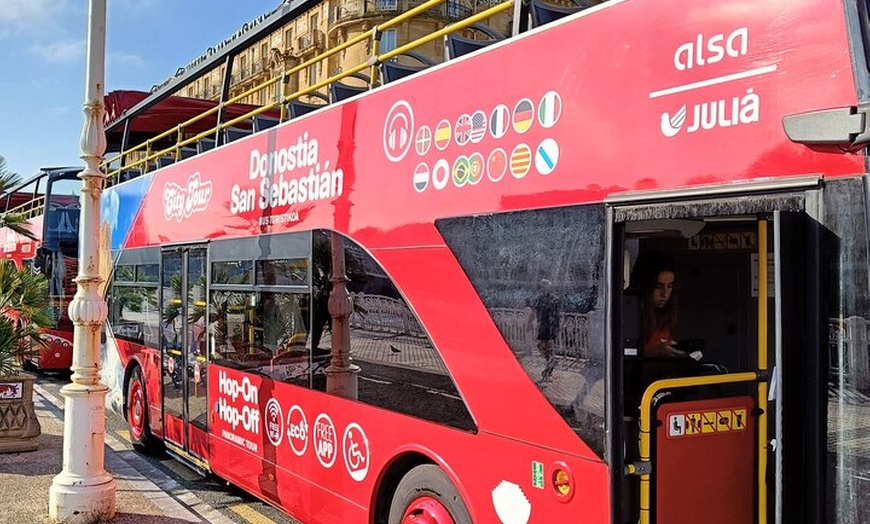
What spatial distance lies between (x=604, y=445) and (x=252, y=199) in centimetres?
431

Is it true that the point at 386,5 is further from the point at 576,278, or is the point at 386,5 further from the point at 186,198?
the point at 576,278

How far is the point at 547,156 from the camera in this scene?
148 inches

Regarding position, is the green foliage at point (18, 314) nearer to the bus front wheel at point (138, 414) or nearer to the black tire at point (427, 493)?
the bus front wheel at point (138, 414)

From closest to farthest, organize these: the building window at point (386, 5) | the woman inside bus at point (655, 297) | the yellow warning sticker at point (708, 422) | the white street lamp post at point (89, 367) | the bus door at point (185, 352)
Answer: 1. the yellow warning sticker at point (708, 422)
2. the woman inside bus at point (655, 297)
3. the white street lamp post at point (89, 367)
4. the bus door at point (185, 352)
5. the building window at point (386, 5)

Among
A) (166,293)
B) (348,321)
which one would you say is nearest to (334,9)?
(166,293)

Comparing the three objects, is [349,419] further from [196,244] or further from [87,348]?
[196,244]

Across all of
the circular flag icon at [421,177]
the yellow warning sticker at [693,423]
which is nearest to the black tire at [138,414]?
the circular flag icon at [421,177]

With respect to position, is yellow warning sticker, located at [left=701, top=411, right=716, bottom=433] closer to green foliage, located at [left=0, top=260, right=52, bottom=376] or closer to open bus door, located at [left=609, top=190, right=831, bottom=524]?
open bus door, located at [left=609, top=190, right=831, bottom=524]

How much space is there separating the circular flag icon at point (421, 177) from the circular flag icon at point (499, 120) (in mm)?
595

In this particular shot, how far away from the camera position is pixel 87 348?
6.79 m

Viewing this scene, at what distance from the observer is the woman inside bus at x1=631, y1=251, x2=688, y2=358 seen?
4.14 meters

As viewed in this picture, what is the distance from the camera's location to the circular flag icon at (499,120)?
402 centimetres

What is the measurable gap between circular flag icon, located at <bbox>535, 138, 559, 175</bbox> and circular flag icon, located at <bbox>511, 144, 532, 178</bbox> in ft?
0.19

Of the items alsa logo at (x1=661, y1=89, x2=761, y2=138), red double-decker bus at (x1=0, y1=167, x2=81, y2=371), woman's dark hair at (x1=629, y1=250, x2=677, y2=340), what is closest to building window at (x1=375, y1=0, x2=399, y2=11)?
red double-decker bus at (x1=0, y1=167, x2=81, y2=371)
